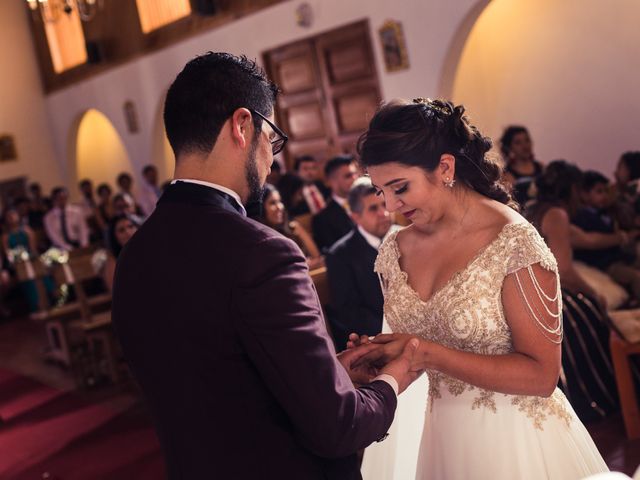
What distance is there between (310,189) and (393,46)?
5.54 feet

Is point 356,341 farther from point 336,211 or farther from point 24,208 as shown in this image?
point 24,208

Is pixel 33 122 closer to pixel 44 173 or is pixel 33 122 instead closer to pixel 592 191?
pixel 44 173

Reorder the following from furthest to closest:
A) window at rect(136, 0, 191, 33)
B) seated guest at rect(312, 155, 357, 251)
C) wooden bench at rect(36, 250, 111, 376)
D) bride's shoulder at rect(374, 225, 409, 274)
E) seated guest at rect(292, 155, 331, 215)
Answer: window at rect(136, 0, 191, 33) < seated guest at rect(292, 155, 331, 215) < wooden bench at rect(36, 250, 111, 376) < seated guest at rect(312, 155, 357, 251) < bride's shoulder at rect(374, 225, 409, 274)

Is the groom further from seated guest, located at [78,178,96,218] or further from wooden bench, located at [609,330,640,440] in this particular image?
seated guest, located at [78,178,96,218]

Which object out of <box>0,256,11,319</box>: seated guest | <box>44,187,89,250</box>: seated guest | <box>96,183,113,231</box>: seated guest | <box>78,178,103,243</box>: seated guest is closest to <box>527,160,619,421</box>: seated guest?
<box>44,187,89,250</box>: seated guest

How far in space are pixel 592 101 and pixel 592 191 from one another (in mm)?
2594

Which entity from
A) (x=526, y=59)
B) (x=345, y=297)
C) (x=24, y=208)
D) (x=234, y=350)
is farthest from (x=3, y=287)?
(x=234, y=350)

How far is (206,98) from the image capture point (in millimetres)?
1629

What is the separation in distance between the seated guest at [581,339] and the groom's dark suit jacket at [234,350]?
311 centimetres

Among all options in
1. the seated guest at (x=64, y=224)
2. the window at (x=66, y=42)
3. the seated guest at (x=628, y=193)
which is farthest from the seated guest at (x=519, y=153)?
the window at (x=66, y=42)

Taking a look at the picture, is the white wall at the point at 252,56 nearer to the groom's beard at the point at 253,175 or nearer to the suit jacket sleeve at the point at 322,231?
the suit jacket sleeve at the point at 322,231

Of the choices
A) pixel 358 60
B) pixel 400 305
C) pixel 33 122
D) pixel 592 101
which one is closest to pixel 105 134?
pixel 33 122

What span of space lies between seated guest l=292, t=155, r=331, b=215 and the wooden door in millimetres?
701

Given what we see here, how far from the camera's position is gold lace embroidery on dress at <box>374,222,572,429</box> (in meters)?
2.25
